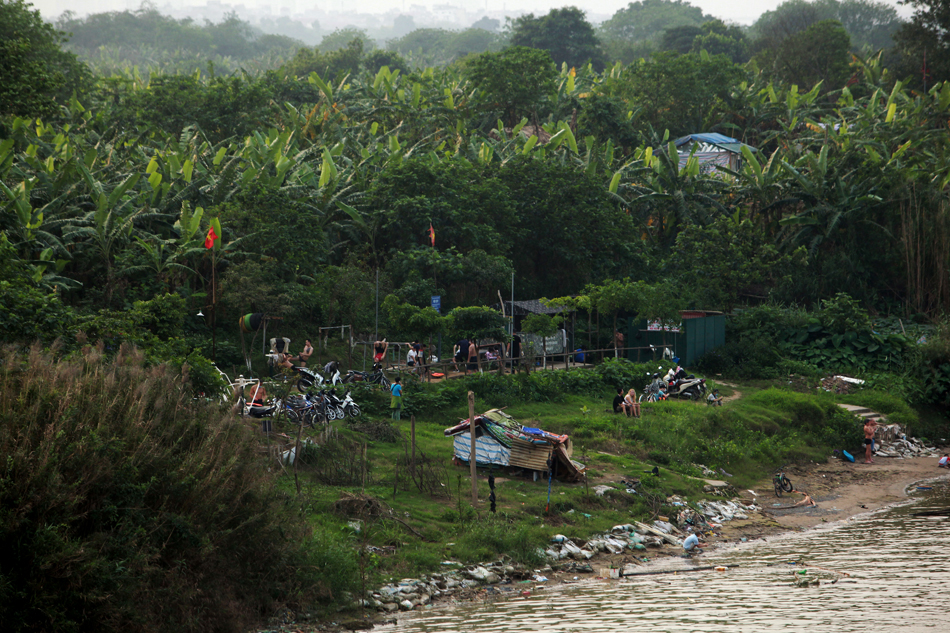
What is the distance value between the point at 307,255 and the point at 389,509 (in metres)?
15.7

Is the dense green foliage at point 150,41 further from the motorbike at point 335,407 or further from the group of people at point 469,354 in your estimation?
the motorbike at point 335,407

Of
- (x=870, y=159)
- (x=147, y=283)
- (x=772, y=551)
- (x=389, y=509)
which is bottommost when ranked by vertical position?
(x=772, y=551)

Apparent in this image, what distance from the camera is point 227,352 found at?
23516 millimetres

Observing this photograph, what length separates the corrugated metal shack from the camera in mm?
16234

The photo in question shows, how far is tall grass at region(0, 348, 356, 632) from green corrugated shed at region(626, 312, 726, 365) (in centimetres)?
1855

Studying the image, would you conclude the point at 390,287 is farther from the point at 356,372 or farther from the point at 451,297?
the point at 356,372

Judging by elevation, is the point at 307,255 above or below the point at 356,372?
above

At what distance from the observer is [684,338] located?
2803cm

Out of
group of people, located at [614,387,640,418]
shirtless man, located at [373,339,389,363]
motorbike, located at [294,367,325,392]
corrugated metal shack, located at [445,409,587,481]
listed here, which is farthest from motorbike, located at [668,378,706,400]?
motorbike, located at [294,367,325,392]

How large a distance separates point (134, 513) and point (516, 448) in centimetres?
855

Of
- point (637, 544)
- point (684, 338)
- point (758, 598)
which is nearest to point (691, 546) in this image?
point (637, 544)

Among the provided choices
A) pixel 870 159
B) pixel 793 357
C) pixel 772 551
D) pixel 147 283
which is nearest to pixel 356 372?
pixel 147 283

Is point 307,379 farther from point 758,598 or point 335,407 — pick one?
point 758,598

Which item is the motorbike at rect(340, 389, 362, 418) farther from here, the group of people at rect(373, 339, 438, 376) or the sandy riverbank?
the sandy riverbank
